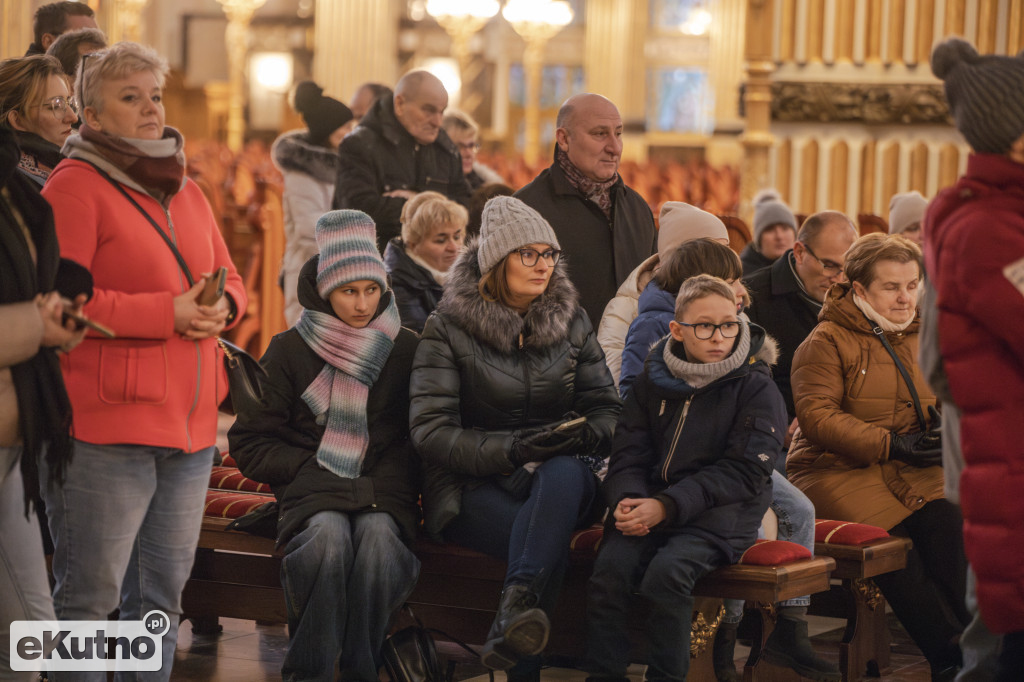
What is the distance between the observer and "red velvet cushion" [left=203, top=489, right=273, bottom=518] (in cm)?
386

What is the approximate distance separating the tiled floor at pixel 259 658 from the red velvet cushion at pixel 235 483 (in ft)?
1.54

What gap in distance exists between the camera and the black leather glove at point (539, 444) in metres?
3.40

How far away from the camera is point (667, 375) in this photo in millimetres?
3400

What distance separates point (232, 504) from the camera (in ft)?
12.8

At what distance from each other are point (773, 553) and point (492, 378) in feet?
2.80

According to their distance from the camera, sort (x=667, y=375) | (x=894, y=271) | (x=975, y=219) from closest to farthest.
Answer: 1. (x=975, y=219)
2. (x=667, y=375)
3. (x=894, y=271)

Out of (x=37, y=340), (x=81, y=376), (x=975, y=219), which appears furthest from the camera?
(x=81, y=376)

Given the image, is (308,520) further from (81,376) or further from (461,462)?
(81,376)

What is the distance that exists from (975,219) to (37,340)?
A: 170cm

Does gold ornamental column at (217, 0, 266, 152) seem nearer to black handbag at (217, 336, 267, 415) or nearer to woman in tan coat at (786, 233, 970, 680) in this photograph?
woman in tan coat at (786, 233, 970, 680)

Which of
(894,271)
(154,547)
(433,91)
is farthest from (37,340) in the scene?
(433,91)

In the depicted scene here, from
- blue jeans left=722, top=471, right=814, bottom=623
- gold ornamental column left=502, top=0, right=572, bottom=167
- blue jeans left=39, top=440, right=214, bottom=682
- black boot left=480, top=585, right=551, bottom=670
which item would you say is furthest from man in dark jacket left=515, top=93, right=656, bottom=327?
gold ornamental column left=502, top=0, right=572, bottom=167

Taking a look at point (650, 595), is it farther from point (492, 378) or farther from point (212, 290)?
point (212, 290)

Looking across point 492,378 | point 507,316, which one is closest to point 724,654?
point 492,378
